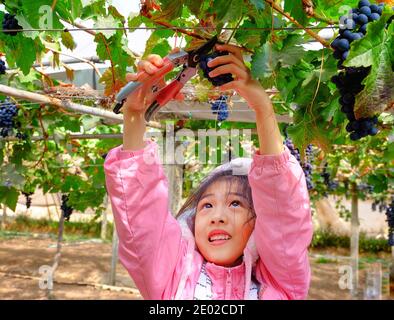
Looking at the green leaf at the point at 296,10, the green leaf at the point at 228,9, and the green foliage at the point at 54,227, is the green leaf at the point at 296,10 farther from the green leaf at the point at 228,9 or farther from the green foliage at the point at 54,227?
the green foliage at the point at 54,227

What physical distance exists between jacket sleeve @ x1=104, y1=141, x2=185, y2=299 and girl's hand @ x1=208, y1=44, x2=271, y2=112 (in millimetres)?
302

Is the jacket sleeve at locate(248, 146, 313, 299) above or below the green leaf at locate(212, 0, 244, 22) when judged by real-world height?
below

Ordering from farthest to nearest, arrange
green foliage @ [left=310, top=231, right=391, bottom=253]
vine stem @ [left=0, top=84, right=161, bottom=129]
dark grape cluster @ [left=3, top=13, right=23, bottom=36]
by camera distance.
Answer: green foliage @ [left=310, top=231, right=391, bottom=253]
vine stem @ [left=0, top=84, right=161, bottom=129]
dark grape cluster @ [left=3, top=13, right=23, bottom=36]

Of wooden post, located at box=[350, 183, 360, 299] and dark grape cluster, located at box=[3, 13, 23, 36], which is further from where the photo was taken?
wooden post, located at box=[350, 183, 360, 299]

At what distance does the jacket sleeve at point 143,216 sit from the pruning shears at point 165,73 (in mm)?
135

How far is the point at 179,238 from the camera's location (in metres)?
1.48

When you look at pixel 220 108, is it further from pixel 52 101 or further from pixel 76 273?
pixel 76 273

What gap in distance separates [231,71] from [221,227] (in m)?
0.53

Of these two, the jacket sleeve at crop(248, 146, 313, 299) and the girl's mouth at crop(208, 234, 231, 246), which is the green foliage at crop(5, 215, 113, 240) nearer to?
the girl's mouth at crop(208, 234, 231, 246)

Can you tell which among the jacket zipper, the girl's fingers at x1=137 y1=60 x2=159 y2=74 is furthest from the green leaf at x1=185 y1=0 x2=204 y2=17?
the jacket zipper

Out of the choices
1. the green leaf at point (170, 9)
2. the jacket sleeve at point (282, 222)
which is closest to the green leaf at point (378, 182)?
the jacket sleeve at point (282, 222)

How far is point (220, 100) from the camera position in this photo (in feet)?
10.6

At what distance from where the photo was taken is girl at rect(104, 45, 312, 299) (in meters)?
1.27

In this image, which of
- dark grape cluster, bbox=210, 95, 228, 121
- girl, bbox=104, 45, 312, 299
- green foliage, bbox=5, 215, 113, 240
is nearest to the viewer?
girl, bbox=104, 45, 312, 299
